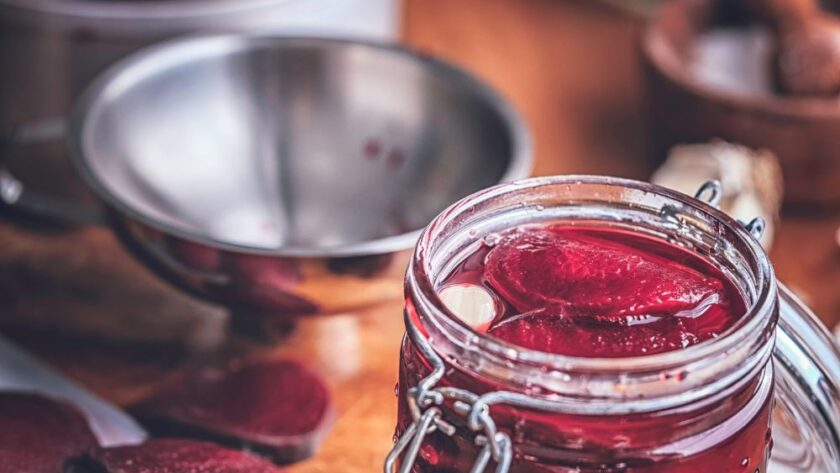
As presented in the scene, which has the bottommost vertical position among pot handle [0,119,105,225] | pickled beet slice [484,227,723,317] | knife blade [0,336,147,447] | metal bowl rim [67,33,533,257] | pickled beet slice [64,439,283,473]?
knife blade [0,336,147,447]

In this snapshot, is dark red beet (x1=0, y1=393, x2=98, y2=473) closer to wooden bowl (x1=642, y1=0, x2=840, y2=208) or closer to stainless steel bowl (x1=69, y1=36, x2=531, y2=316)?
stainless steel bowl (x1=69, y1=36, x2=531, y2=316)

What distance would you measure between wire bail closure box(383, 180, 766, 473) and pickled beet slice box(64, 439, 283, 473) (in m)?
0.21

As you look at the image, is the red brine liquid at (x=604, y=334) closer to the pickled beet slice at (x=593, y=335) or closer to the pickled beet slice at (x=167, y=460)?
the pickled beet slice at (x=593, y=335)

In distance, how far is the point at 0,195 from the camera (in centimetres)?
79

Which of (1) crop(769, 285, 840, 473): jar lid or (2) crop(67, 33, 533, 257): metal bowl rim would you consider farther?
(2) crop(67, 33, 533, 257): metal bowl rim

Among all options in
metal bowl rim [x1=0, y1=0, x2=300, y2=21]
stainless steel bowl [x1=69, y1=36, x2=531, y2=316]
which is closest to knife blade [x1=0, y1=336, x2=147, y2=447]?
stainless steel bowl [x1=69, y1=36, x2=531, y2=316]

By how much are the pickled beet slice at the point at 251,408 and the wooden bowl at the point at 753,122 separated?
365 millimetres

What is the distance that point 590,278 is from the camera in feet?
1.29

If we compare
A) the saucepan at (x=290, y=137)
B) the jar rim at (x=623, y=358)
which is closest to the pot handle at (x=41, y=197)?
the saucepan at (x=290, y=137)

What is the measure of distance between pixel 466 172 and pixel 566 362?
46 cm

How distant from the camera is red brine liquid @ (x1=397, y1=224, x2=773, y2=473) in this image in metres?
0.36

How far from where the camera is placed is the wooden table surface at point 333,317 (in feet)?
2.37

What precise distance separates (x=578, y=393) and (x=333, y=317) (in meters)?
0.40

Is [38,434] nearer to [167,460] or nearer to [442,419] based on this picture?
[167,460]
